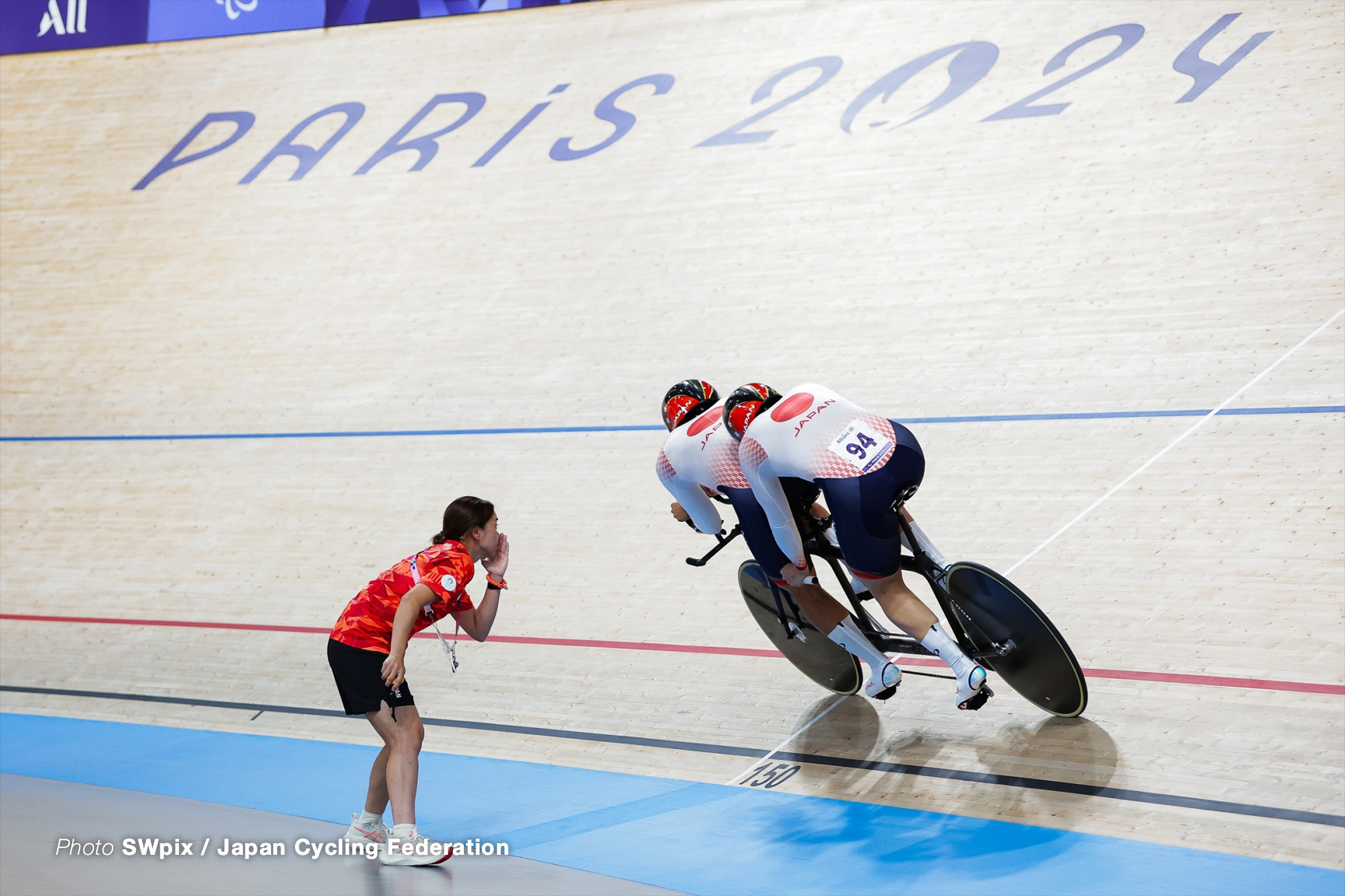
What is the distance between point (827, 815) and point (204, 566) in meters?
3.84

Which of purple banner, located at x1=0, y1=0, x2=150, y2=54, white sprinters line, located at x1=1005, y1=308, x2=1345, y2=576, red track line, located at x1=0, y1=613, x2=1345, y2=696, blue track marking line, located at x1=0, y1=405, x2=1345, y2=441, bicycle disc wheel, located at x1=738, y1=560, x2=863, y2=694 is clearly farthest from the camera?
purple banner, located at x1=0, y1=0, x2=150, y2=54

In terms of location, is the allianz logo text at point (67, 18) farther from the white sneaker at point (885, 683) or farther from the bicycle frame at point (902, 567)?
the white sneaker at point (885, 683)

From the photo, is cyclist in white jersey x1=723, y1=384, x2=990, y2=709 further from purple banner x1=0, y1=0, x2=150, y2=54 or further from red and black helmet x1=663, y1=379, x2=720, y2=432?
purple banner x1=0, y1=0, x2=150, y2=54

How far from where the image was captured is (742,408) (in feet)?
9.89

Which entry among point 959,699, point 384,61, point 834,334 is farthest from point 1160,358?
point 384,61

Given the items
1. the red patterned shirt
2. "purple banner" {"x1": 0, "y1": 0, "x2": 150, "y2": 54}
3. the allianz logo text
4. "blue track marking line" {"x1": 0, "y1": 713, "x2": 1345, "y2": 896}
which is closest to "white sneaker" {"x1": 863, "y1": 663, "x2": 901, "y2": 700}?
"blue track marking line" {"x1": 0, "y1": 713, "x2": 1345, "y2": 896}

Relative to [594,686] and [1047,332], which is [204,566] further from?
[1047,332]

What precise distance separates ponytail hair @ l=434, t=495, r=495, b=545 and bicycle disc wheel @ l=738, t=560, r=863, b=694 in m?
1.08

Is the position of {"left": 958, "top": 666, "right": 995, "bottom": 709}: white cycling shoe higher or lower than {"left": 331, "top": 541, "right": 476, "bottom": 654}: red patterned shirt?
lower

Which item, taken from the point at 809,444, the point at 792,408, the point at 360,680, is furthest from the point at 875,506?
the point at 360,680

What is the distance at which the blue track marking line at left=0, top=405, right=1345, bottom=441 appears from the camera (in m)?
4.48

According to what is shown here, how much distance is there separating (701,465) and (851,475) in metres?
0.51

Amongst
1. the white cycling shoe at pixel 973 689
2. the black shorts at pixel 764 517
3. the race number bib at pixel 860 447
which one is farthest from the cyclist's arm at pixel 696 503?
the white cycling shoe at pixel 973 689

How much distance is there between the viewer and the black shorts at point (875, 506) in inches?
112
